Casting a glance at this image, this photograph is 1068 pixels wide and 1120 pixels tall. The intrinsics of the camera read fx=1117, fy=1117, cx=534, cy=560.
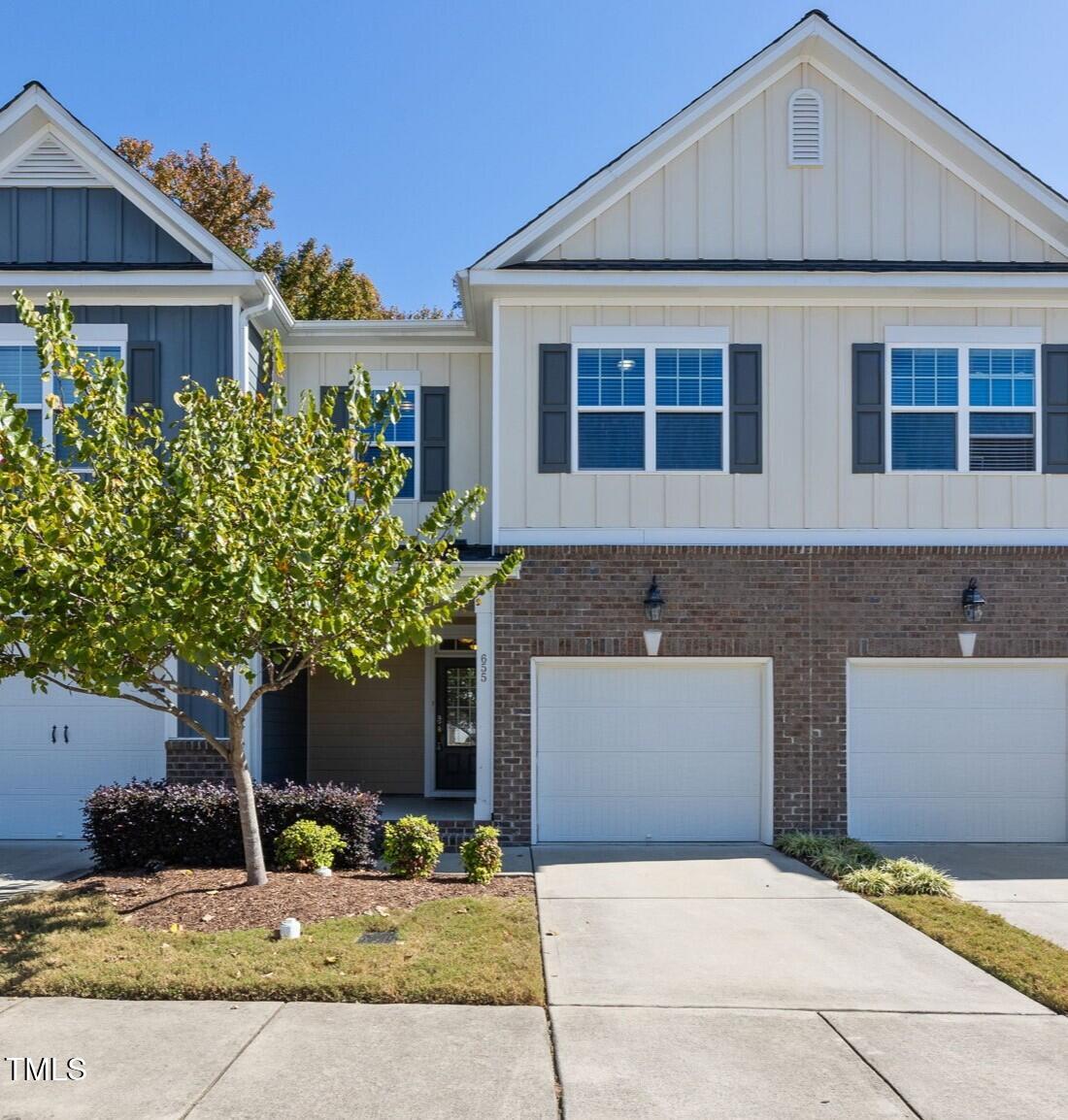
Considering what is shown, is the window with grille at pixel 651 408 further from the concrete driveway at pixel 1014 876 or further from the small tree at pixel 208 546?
the concrete driveway at pixel 1014 876

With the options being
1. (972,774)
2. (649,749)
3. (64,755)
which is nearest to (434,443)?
(649,749)

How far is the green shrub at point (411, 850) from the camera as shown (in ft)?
32.6

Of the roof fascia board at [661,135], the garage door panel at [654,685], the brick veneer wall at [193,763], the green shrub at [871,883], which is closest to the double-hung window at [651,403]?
the roof fascia board at [661,135]

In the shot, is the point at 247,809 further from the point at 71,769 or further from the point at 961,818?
the point at 961,818

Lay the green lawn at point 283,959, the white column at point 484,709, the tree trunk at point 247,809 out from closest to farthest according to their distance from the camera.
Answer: the green lawn at point 283,959 → the tree trunk at point 247,809 → the white column at point 484,709

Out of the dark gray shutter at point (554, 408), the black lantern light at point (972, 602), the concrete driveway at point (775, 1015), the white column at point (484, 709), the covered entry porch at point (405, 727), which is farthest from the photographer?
the covered entry porch at point (405, 727)

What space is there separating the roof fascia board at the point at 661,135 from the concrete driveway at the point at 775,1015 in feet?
22.3

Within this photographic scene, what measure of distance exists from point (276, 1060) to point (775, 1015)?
112 inches

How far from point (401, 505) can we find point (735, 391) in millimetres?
4159

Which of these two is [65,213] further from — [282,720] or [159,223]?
[282,720]

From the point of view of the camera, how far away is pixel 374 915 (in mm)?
8516

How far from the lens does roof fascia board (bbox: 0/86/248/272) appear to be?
40.2ft

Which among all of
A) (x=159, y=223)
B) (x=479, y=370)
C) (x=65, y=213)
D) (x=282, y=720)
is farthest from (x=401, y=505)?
(x=65, y=213)

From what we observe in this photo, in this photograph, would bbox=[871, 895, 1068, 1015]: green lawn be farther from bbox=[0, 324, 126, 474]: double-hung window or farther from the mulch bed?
bbox=[0, 324, 126, 474]: double-hung window
